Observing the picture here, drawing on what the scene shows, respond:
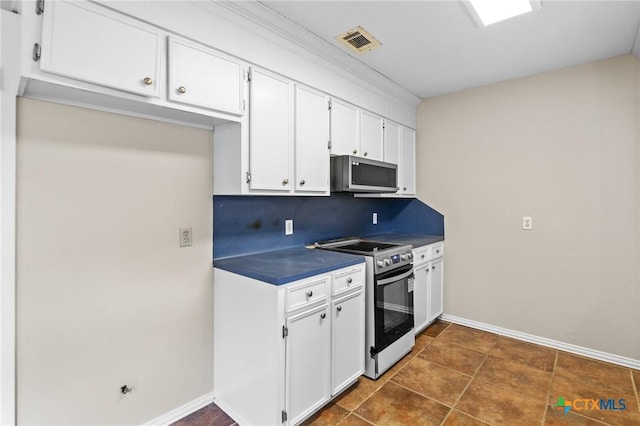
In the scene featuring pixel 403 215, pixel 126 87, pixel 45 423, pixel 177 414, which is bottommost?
pixel 177 414

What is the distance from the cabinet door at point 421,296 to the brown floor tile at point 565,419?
1145 mm

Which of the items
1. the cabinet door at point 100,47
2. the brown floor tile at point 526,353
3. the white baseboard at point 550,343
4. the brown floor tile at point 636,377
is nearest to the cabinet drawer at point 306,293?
the cabinet door at point 100,47

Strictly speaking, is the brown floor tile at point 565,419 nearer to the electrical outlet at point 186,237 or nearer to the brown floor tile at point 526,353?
the brown floor tile at point 526,353

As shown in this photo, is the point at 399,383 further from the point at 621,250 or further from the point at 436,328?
the point at 621,250

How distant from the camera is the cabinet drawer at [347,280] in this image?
2.07 m

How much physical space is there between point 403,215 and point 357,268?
73.4 inches

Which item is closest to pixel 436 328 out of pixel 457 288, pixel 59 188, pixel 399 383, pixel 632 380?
pixel 457 288

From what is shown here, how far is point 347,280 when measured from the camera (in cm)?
215

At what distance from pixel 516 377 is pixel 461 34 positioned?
2.53 meters

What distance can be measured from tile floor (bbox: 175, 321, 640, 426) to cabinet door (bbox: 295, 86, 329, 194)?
1.48m

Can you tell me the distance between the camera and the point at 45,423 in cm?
153

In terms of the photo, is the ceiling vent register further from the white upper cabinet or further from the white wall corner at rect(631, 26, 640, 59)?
the white wall corner at rect(631, 26, 640, 59)

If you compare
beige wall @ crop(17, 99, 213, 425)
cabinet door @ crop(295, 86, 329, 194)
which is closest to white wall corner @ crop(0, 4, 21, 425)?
beige wall @ crop(17, 99, 213, 425)

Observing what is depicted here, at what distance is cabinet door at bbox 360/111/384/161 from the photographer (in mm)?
2895
